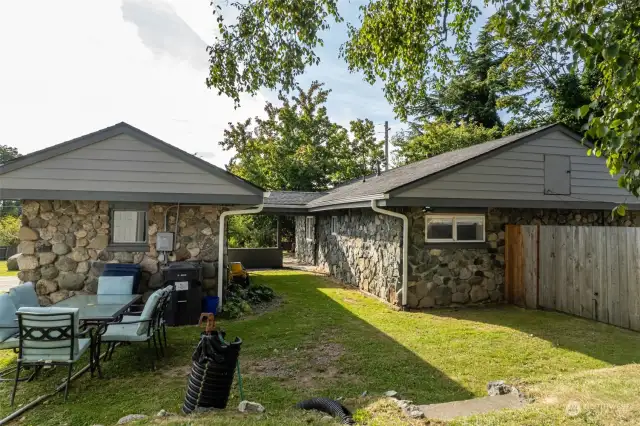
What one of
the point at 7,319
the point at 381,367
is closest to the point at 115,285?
the point at 7,319

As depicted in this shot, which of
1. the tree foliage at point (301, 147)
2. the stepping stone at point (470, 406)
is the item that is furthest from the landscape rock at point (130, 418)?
the tree foliage at point (301, 147)

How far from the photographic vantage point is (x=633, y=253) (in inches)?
265

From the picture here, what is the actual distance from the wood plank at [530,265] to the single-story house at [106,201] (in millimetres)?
6226

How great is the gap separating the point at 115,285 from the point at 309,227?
38.6 feet

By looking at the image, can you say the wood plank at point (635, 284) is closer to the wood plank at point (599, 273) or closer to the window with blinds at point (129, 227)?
the wood plank at point (599, 273)

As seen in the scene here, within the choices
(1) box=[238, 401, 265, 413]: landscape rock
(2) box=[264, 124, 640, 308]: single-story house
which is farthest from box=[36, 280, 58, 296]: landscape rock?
(2) box=[264, 124, 640, 308]: single-story house

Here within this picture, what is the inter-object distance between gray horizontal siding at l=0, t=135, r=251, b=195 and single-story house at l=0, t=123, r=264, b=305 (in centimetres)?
2

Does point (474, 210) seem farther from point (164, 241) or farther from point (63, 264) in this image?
point (63, 264)

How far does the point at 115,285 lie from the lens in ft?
21.8

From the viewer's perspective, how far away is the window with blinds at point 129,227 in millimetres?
7820

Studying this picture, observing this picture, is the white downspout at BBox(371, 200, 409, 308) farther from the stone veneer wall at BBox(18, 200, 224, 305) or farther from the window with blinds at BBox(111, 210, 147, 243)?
the window with blinds at BBox(111, 210, 147, 243)

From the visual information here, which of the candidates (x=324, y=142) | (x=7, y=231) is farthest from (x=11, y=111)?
(x=324, y=142)

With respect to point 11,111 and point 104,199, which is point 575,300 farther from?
point 11,111

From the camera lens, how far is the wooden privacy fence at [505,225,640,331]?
686 centimetres
